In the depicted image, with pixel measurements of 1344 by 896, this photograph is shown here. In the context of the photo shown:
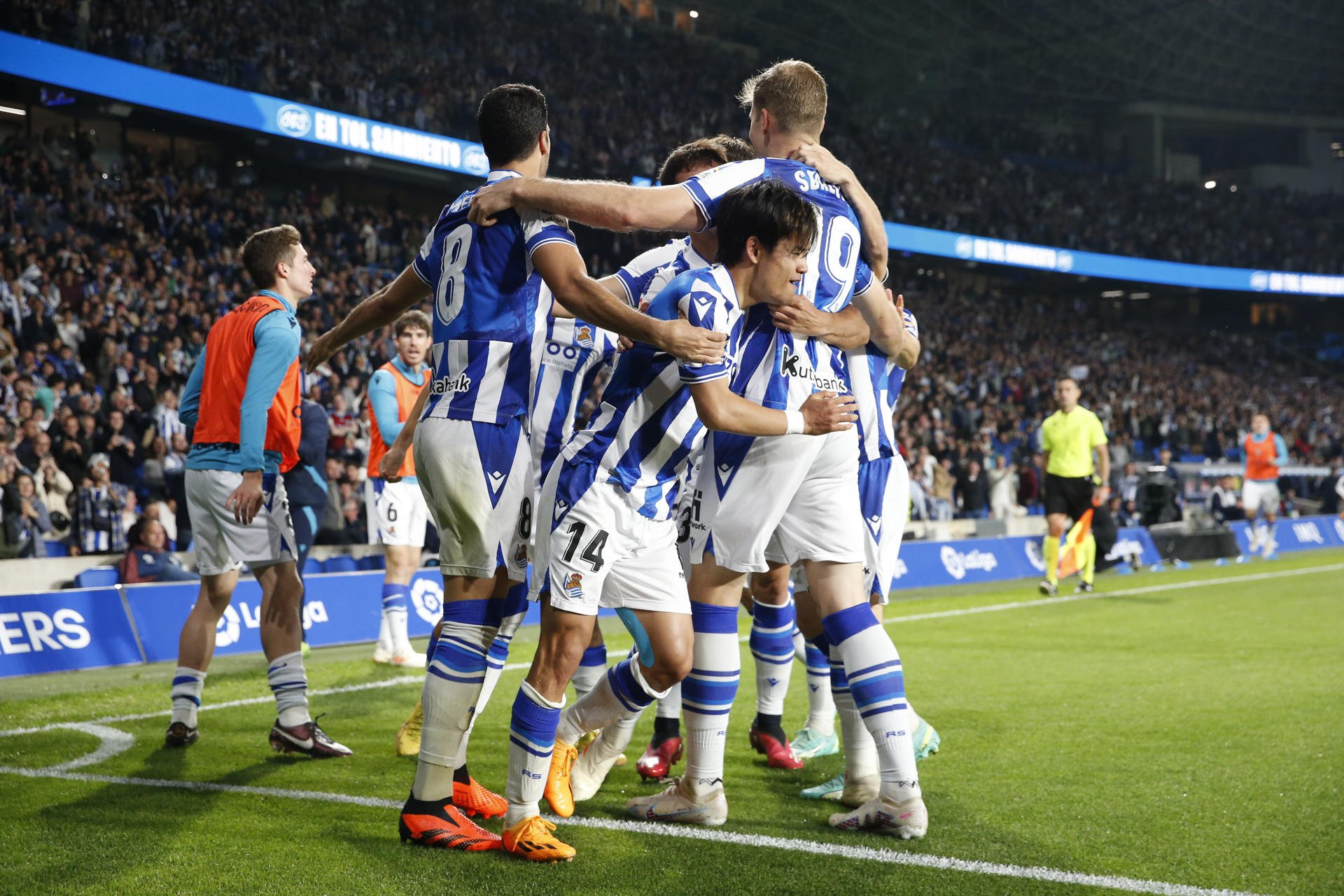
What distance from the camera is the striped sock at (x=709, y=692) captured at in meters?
3.99

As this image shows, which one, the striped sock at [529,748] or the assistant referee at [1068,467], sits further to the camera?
the assistant referee at [1068,467]

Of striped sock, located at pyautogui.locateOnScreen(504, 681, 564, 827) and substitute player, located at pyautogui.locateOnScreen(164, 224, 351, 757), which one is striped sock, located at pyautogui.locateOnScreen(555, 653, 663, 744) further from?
substitute player, located at pyautogui.locateOnScreen(164, 224, 351, 757)

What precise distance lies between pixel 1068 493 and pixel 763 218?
10.0 meters

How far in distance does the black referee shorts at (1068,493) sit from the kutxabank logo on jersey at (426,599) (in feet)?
21.8

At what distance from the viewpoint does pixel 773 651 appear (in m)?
5.11

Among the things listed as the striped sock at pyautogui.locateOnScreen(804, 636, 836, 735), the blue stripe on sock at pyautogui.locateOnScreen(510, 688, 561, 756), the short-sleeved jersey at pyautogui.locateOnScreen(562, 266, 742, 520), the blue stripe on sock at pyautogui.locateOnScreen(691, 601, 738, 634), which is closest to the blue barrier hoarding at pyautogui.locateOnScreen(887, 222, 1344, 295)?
the striped sock at pyautogui.locateOnScreen(804, 636, 836, 735)

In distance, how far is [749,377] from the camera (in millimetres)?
3939

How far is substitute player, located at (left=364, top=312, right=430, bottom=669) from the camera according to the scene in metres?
7.64

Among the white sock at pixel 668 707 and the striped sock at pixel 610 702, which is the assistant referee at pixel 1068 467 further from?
the striped sock at pixel 610 702

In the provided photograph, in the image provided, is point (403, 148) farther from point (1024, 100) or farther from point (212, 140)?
point (1024, 100)

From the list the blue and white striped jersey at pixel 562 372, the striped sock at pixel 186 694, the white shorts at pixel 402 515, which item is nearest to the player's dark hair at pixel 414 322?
the white shorts at pixel 402 515

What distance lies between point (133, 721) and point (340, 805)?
7.73ft

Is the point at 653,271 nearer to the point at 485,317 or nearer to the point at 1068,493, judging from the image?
the point at 485,317

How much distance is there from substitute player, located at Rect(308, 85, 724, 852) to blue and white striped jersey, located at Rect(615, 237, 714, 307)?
43cm
